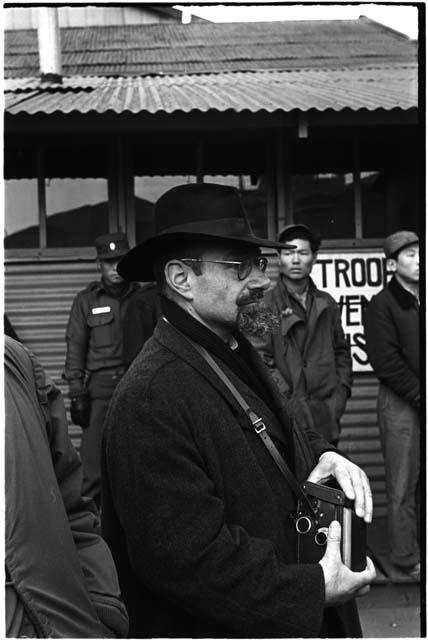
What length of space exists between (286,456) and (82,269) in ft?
15.4

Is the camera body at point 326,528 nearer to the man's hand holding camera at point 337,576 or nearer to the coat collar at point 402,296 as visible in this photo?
the man's hand holding camera at point 337,576

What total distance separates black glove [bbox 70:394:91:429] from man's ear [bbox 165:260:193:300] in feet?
12.1

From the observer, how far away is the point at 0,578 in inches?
71.0

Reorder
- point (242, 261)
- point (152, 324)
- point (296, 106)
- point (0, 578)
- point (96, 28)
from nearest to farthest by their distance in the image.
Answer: point (0, 578), point (242, 261), point (152, 324), point (296, 106), point (96, 28)

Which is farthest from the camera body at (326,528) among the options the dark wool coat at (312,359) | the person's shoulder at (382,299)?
the person's shoulder at (382,299)

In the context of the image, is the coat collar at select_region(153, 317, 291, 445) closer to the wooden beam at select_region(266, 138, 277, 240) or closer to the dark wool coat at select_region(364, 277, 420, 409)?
the dark wool coat at select_region(364, 277, 420, 409)

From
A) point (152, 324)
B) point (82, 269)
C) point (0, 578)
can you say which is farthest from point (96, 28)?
point (0, 578)

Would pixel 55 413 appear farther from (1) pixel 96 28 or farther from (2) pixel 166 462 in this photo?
(1) pixel 96 28

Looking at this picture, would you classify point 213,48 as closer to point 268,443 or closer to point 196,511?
point 268,443

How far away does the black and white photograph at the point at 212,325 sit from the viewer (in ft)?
6.78

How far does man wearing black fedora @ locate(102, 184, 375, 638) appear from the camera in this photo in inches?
81.0

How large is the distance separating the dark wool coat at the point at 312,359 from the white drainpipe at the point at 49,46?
3299 mm

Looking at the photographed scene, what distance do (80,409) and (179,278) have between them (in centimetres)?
373

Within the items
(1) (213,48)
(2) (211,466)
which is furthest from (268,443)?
(1) (213,48)
